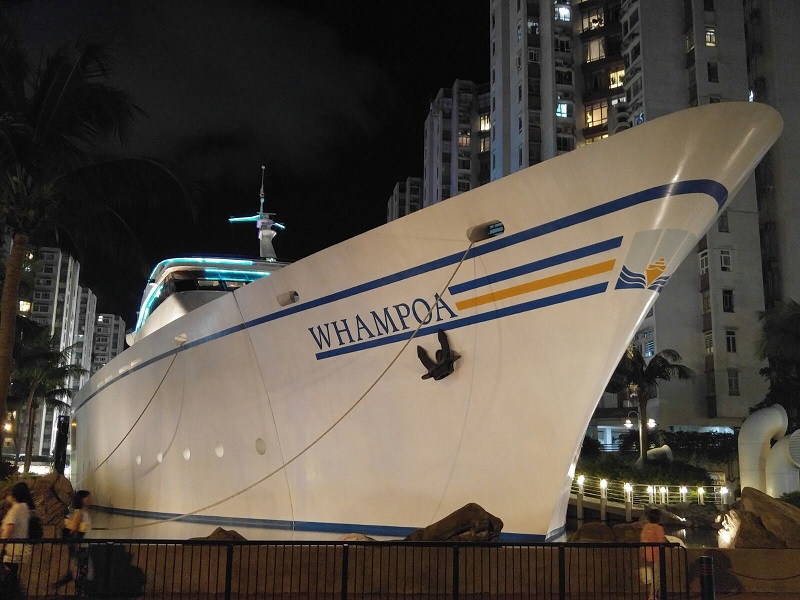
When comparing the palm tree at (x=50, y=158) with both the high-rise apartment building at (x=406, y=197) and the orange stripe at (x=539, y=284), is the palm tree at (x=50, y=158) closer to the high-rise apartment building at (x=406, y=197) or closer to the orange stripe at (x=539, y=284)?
the orange stripe at (x=539, y=284)

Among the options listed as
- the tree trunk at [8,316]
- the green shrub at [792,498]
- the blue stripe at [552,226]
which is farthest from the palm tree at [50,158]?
the green shrub at [792,498]

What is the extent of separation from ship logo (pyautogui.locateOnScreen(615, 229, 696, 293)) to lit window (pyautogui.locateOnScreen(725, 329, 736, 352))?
31.6 meters

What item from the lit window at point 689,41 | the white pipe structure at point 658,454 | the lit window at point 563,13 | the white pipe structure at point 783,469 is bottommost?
the white pipe structure at point 783,469

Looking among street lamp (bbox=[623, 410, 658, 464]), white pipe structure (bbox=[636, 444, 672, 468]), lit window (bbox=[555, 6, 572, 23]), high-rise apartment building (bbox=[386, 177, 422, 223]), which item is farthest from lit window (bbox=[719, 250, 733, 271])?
high-rise apartment building (bbox=[386, 177, 422, 223])

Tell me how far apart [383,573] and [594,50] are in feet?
157

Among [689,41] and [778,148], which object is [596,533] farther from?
[689,41]

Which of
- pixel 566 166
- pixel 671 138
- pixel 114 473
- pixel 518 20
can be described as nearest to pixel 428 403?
pixel 566 166

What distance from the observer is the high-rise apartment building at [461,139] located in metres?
67.7

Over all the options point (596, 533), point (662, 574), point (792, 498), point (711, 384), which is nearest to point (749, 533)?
point (596, 533)

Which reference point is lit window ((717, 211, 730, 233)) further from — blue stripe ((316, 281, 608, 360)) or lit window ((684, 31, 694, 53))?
blue stripe ((316, 281, 608, 360))

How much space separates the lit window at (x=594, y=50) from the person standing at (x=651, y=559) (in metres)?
46.1

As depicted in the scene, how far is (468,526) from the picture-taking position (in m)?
7.70

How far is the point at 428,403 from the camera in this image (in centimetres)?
873

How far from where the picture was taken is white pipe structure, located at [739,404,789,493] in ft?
54.1
